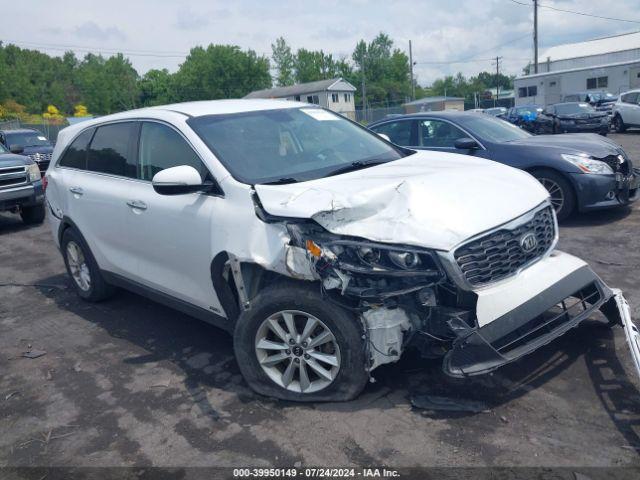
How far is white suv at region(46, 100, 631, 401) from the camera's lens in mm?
3096

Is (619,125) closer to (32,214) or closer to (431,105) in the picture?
(32,214)

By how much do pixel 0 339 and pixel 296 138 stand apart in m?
3.35

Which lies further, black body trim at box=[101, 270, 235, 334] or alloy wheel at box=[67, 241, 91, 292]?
alloy wheel at box=[67, 241, 91, 292]

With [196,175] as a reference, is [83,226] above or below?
below

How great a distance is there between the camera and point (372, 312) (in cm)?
316

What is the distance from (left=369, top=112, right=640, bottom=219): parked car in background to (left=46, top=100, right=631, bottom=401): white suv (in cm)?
330

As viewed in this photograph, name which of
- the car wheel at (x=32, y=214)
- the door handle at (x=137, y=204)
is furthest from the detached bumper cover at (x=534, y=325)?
the car wheel at (x=32, y=214)

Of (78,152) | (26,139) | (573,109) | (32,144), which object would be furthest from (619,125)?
(26,139)

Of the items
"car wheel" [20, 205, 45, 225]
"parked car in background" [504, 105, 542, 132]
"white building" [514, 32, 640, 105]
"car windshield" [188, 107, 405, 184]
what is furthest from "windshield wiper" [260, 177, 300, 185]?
"white building" [514, 32, 640, 105]

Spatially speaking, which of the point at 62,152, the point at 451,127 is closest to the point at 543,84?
the point at 451,127

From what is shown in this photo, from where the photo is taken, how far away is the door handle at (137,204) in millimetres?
4352

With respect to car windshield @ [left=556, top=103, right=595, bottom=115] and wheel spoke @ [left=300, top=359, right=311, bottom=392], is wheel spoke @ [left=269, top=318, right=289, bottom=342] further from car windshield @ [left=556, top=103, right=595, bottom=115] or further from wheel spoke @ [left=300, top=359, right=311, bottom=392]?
car windshield @ [left=556, top=103, right=595, bottom=115]

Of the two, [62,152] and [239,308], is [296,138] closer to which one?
[239,308]

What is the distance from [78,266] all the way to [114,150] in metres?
1.48
